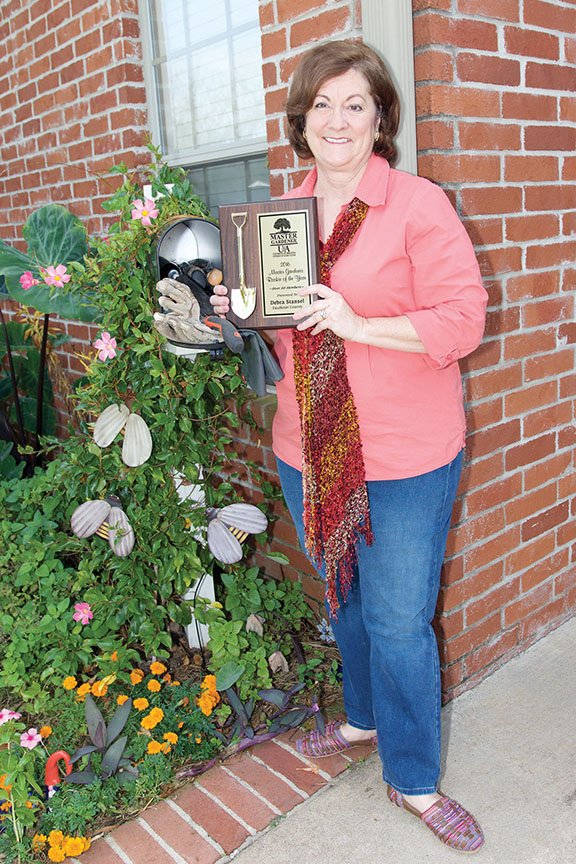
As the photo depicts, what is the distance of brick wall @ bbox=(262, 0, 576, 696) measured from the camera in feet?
7.17

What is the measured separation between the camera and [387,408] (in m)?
1.81

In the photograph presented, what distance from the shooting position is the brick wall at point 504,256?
2186mm

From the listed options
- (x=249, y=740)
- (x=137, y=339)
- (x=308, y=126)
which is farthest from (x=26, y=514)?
(x=308, y=126)

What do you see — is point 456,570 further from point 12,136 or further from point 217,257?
point 12,136

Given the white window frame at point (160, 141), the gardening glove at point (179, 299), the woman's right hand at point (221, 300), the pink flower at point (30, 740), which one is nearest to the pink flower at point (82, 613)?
the pink flower at point (30, 740)

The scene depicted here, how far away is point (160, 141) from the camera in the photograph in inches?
135

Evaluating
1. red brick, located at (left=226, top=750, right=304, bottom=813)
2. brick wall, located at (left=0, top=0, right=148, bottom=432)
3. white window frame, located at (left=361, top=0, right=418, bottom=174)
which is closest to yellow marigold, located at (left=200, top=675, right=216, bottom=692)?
red brick, located at (left=226, top=750, right=304, bottom=813)

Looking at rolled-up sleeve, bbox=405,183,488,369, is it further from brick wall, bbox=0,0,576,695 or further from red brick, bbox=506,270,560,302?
red brick, bbox=506,270,560,302

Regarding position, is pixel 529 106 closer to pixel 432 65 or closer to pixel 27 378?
pixel 432 65

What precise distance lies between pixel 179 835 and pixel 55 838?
0.31 metres

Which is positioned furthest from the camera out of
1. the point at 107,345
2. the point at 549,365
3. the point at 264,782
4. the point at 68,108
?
the point at 68,108

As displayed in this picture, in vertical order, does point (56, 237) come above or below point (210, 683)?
above

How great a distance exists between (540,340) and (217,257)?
3.69 feet

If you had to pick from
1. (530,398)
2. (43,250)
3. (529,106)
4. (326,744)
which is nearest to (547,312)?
(530,398)
